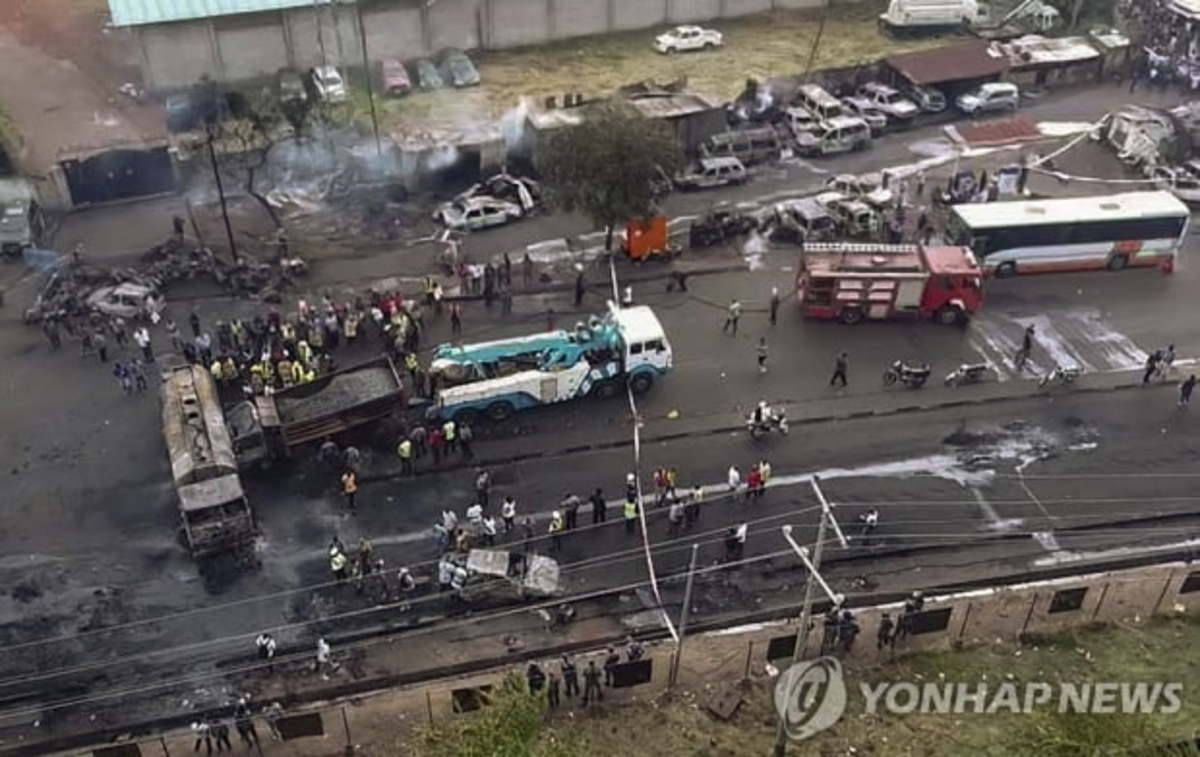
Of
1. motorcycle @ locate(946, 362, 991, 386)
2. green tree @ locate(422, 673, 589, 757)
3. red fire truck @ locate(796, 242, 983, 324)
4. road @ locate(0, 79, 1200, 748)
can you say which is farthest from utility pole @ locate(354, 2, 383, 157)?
green tree @ locate(422, 673, 589, 757)

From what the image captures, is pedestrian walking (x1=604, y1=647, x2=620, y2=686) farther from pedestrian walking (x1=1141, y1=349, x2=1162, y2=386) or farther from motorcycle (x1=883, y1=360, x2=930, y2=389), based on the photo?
pedestrian walking (x1=1141, y1=349, x2=1162, y2=386)

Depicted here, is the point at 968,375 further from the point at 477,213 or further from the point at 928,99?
the point at 928,99

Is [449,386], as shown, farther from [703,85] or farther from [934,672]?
[703,85]

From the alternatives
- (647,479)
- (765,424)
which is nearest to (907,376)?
(765,424)

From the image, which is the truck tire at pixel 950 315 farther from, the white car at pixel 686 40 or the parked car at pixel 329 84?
the parked car at pixel 329 84

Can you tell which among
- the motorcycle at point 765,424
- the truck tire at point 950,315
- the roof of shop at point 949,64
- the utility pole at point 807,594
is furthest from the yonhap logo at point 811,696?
the roof of shop at point 949,64

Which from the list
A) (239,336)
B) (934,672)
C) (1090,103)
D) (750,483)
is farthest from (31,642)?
(1090,103)
